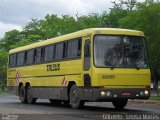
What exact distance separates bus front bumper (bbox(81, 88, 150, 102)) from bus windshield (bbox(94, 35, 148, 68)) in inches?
40.5

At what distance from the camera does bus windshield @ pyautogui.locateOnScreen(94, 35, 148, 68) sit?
2198 centimetres

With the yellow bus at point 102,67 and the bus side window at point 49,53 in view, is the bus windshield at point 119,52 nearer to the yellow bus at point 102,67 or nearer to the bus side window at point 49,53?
the yellow bus at point 102,67

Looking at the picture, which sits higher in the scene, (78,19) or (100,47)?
(78,19)

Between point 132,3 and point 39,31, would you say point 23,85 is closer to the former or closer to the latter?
point 132,3

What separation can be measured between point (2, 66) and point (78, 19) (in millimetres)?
26166

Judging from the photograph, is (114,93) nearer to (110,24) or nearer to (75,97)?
(75,97)

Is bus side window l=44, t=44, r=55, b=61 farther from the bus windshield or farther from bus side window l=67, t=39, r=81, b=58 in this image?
the bus windshield

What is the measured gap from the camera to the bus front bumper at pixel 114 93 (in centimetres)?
2145

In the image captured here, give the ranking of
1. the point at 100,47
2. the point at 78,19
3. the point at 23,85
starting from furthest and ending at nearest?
the point at 78,19 → the point at 23,85 → the point at 100,47

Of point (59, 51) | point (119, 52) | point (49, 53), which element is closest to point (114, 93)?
point (119, 52)

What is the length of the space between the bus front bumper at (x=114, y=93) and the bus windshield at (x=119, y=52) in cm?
103

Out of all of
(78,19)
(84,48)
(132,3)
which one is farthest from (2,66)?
(84,48)

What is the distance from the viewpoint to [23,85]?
32.3 metres

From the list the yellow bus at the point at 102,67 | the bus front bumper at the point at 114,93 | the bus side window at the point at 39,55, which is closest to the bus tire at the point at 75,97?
the yellow bus at the point at 102,67
